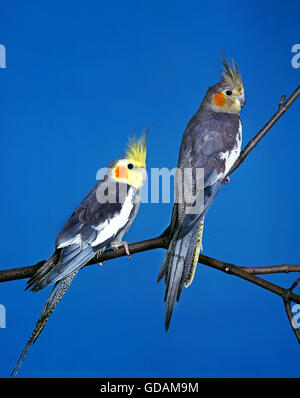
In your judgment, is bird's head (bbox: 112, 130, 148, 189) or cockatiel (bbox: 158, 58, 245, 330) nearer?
cockatiel (bbox: 158, 58, 245, 330)

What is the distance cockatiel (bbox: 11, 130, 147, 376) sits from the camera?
1675 millimetres

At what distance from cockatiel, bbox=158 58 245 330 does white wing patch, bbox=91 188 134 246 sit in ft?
0.65

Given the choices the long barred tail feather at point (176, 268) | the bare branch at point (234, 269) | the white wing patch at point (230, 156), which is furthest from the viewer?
the white wing patch at point (230, 156)

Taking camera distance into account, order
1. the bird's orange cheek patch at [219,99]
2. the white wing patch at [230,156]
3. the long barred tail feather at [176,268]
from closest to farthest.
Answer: the long barred tail feather at [176,268]
the white wing patch at [230,156]
the bird's orange cheek patch at [219,99]

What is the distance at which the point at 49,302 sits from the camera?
1.71 metres

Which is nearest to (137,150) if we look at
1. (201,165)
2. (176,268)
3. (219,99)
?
(201,165)

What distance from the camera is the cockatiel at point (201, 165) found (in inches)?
67.3

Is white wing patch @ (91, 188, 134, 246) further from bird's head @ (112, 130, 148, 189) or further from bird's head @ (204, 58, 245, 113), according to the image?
bird's head @ (204, 58, 245, 113)

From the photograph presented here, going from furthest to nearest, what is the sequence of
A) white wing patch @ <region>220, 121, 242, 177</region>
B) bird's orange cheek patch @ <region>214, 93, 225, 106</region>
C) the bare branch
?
bird's orange cheek patch @ <region>214, 93, 225, 106</region> → white wing patch @ <region>220, 121, 242, 177</region> → the bare branch

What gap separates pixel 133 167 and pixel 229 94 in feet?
1.69

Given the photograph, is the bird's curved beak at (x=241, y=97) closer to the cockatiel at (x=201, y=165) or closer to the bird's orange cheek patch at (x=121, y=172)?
the cockatiel at (x=201, y=165)

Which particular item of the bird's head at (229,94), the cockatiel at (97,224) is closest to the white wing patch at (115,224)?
the cockatiel at (97,224)

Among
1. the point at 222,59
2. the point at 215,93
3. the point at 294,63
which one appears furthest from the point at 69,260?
the point at 294,63

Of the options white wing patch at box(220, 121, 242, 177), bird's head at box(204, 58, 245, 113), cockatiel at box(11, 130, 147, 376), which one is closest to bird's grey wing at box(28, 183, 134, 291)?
cockatiel at box(11, 130, 147, 376)
